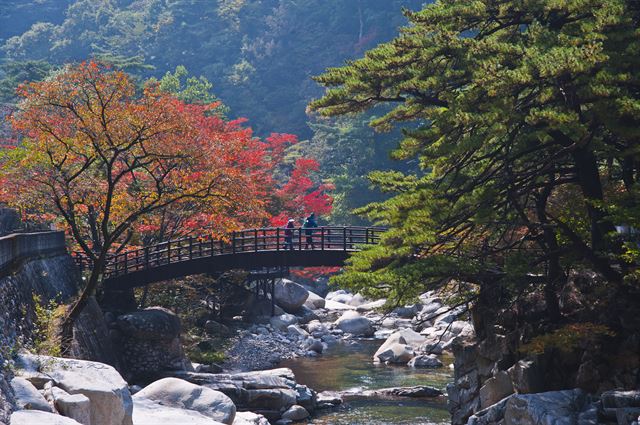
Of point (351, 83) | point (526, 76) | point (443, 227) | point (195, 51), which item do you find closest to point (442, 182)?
point (443, 227)

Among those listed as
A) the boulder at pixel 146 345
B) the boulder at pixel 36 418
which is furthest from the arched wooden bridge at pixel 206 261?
the boulder at pixel 36 418

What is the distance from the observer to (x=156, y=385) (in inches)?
669

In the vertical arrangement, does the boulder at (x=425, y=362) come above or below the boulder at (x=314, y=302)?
below

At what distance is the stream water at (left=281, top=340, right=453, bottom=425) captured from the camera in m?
19.9

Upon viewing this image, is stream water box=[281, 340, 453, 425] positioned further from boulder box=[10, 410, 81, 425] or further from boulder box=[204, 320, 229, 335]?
boulder box=[10, 410, 81, 425]

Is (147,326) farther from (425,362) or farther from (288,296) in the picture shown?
(288,296)

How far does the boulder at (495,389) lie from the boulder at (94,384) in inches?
293

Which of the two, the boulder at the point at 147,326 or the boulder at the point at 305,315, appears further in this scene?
the boulder at the point at 305,315

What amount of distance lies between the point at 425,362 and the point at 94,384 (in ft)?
54.0

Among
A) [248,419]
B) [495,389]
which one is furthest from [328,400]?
[495,389]

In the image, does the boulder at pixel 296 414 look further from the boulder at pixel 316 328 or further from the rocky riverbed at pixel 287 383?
the boulder at pixel 316 328

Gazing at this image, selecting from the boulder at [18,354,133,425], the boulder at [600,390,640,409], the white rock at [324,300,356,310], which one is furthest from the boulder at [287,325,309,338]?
the boulder at [600,390,640,409]

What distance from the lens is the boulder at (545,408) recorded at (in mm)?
13266

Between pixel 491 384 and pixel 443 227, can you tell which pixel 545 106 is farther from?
pixel 491 384
